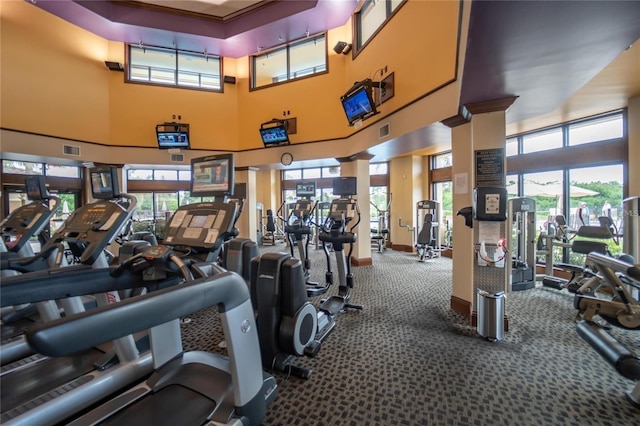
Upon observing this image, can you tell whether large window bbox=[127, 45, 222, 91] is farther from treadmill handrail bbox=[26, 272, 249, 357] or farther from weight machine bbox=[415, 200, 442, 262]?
treadmill handrail bbox=[26, 272, 249, 357]

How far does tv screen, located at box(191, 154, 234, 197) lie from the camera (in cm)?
245

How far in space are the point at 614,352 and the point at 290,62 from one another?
26.0ft

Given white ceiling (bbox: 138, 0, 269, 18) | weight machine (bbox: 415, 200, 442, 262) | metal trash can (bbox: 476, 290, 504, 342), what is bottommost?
metal trash can (bbox: 476, 290, 504, 342)

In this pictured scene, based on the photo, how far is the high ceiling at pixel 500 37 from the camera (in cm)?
172

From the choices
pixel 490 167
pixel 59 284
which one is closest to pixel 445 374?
pixel 490 167

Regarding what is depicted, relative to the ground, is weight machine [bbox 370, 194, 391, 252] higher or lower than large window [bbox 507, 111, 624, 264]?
lower

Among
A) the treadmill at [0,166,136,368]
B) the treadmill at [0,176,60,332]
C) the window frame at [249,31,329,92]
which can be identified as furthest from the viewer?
the window frame at [249,31,329,92]

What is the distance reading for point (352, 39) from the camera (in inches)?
235

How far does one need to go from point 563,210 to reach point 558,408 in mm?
4833

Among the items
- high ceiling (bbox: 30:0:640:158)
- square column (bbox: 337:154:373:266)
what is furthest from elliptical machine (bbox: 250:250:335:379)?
square column (bbox: 337:154:373:266)

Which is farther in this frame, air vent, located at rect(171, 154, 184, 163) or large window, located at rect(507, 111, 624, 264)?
air vent, located at rect(171, 154, 184, 163)

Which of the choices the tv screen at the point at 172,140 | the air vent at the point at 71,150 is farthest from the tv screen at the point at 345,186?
the air vent at the point at 71,150

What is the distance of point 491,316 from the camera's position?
2.95 meters

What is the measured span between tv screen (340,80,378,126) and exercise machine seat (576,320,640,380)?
Answer: 3908 mm
